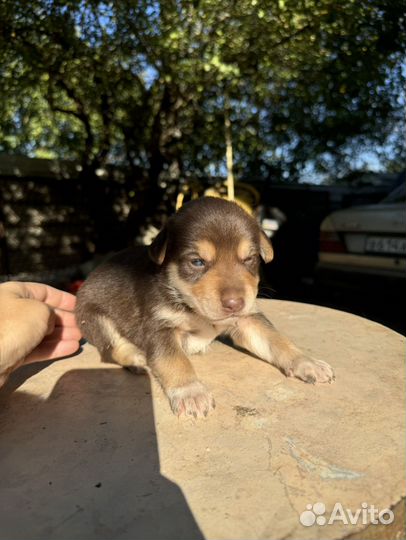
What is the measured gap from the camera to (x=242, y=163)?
9.19m

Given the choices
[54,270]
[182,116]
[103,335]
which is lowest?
[54,270]

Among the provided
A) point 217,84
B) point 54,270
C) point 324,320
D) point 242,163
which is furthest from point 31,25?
point 324,320

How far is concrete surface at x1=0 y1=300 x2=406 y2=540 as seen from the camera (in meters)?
1.29

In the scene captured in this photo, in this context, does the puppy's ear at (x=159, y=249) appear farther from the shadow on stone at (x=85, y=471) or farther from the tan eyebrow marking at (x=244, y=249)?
the shadow on stone at (x=85, y=471)

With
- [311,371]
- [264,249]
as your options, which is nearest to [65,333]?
[264,249]

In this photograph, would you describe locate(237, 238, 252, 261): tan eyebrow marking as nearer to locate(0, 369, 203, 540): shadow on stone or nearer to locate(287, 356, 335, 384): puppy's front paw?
locate(287, 356, 335, 384): puppy's front paw

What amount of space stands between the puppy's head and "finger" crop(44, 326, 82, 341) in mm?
696

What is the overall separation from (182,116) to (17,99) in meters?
2.83

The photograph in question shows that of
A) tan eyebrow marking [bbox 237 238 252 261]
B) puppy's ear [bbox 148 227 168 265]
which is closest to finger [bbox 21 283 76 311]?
puppy's ear [bbox 148 227 168 265]

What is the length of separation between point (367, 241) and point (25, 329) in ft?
18.0

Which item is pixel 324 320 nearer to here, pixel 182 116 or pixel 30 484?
pixel 30 484

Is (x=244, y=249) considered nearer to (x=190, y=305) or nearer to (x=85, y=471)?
(x=190, y=305)

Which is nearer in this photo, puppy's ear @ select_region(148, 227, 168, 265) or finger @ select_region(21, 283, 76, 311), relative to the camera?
finger @ select_region(21, 283, 76, 311)

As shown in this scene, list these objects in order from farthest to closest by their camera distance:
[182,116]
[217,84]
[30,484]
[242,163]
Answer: [242,163] < [182,116] < [217,84] < [30,484]
